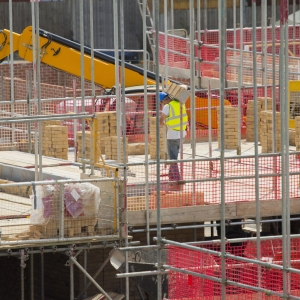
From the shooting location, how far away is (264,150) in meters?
23.4

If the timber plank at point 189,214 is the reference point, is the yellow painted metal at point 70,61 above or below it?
above

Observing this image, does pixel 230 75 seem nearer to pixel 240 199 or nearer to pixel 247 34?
pixel 247 34

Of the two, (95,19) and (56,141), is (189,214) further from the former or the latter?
(95,19)

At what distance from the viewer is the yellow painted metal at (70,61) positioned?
97.6 feet

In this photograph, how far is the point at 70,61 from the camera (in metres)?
30.5

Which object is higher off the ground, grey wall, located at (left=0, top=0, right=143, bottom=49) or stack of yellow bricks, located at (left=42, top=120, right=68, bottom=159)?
grey wall, located at (left=0, top=0, right=143, bottom=49)

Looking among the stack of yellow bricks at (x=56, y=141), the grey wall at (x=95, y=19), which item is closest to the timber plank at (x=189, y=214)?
the stack of yellow bricks at (x=56, y=141)

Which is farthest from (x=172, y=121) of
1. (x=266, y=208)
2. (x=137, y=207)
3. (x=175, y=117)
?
(x=266, y=208)

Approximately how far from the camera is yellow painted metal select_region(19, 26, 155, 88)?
1171 inches

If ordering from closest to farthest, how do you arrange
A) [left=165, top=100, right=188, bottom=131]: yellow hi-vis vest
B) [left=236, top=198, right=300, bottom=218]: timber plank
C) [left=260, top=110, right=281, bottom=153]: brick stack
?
[left=236, top=198, right=300, bottom=218]: timber plank, [left=165, top=100, right=188, bottom=131]: yellow hi-vis vest, [left=260, top=110, right=281, bottom=153]: brick stack

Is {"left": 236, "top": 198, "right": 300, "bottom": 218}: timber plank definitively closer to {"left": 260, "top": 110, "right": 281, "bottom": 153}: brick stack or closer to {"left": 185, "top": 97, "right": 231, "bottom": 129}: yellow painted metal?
{"left": 260, "top": 110, "right": 281, "bottom": 153}: brick stack

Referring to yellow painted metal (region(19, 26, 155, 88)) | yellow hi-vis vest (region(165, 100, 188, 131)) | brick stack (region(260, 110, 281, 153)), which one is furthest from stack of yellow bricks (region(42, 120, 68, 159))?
yellow painted metal (region(19, 26, 155, 88))

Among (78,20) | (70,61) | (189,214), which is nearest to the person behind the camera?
(189,214)

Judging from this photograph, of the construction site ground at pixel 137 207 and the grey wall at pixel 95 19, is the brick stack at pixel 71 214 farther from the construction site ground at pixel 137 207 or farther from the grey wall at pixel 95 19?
the grey wall at pixel 95 19
